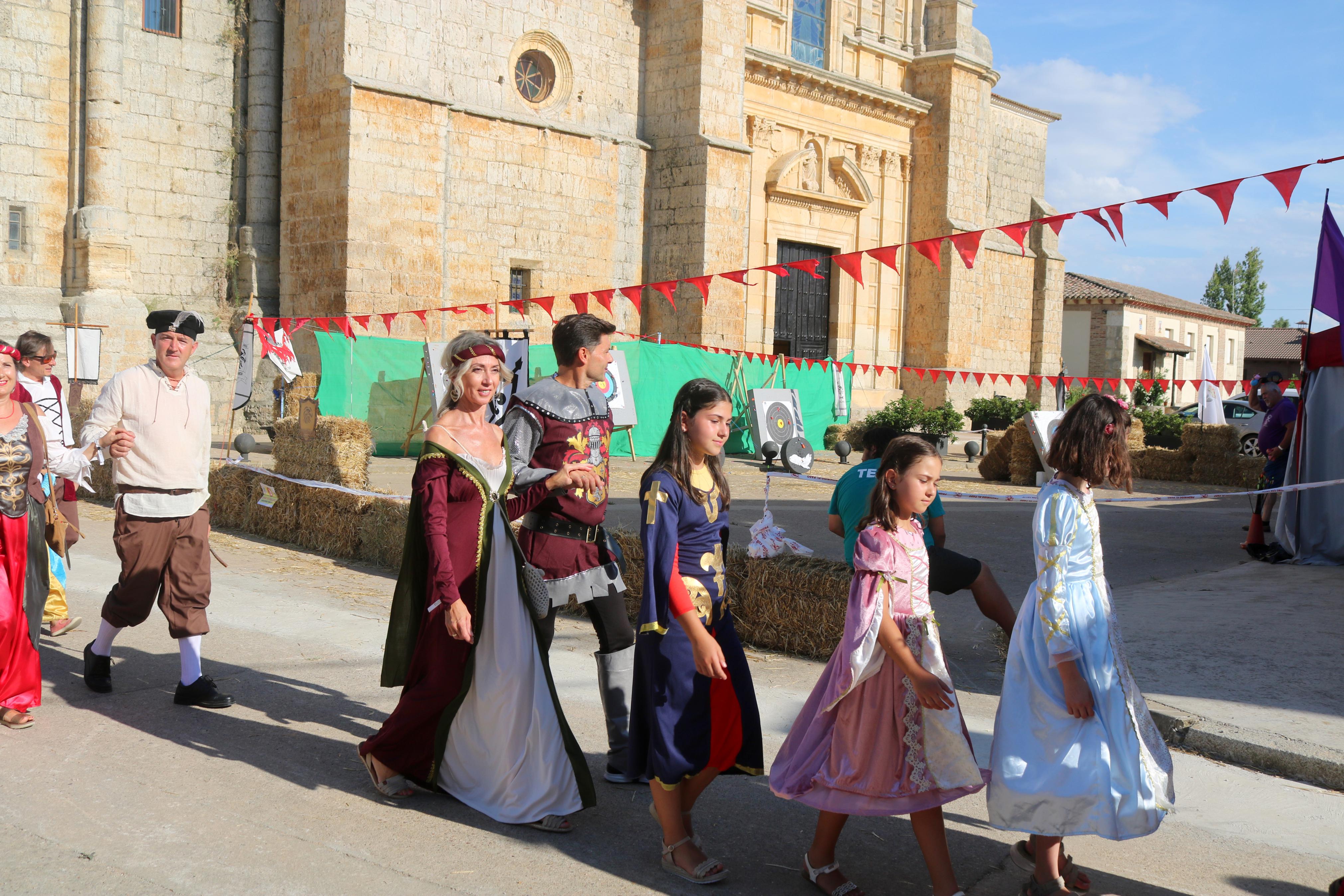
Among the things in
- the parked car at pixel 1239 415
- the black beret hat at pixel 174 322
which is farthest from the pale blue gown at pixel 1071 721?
the parked car at pixel 1239 415

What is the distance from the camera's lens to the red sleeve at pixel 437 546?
372cm

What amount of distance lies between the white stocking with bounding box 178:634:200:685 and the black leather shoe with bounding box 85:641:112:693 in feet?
1.50

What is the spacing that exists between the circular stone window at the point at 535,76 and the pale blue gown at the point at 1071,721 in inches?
678

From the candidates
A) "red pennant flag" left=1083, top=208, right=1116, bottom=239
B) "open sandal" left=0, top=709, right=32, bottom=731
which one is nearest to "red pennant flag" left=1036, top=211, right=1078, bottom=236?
"red pennant flag" left=1083, top=208, right=1116, bottom=239

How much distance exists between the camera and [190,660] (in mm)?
4949

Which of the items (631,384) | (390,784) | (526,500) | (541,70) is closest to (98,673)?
(390,784)

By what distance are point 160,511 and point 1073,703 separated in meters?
4.01

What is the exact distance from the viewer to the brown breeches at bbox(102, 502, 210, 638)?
4.93m

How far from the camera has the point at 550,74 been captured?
63.3 ft

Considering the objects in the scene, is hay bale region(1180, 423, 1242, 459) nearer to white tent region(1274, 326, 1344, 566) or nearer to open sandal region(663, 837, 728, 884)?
white tent region(1274, 326, 1344, 566)

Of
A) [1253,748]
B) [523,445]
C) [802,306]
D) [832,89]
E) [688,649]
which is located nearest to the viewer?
[688,649]

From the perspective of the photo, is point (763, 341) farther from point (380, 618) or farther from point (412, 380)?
point (380, 618)

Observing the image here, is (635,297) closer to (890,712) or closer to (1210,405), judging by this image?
(1210,405)

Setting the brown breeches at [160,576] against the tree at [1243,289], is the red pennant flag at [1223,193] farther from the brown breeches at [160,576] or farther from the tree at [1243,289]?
the tree at [1243,289]
